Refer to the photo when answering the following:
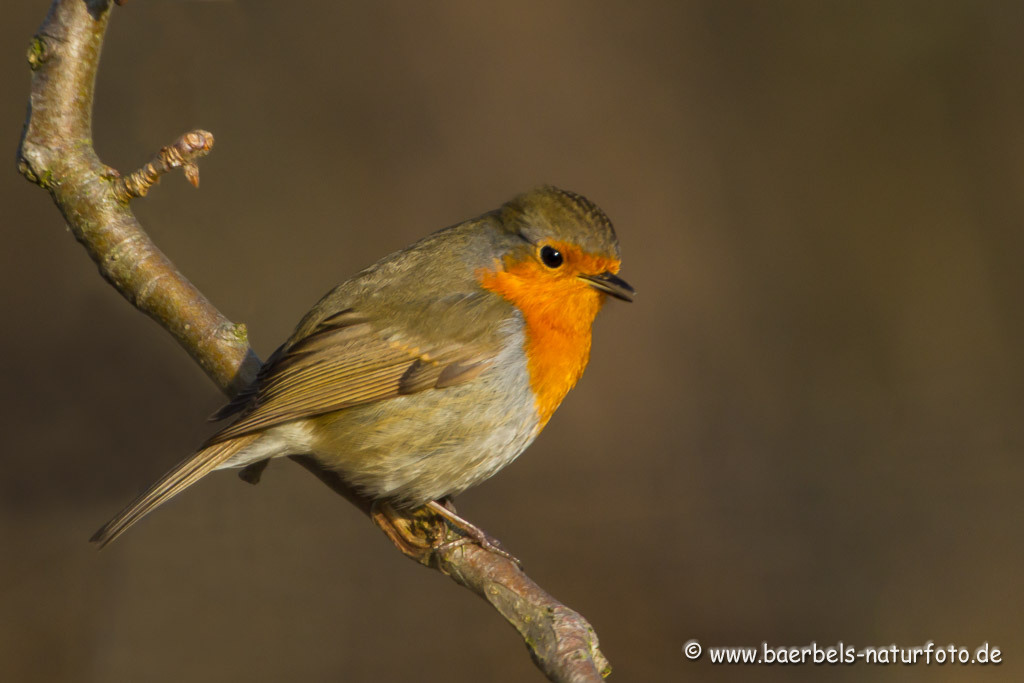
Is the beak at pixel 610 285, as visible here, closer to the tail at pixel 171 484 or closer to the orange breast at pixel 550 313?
the orange breast at pixel 550 313

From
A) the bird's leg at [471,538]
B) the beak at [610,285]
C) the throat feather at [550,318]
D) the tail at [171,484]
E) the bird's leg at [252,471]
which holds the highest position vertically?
the beak at [610,285]

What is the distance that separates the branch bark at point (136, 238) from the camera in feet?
7.75

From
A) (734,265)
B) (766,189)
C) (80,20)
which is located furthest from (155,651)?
(766,189)

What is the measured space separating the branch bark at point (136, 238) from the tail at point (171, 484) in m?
0.28

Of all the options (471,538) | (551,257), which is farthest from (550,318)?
(471,538)

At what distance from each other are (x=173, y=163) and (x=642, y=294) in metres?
3.94

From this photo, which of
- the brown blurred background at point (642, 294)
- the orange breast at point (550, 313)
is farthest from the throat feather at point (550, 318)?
the brown blurred background at point (642, 294)

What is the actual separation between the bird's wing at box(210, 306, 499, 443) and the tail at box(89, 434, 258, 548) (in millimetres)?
117

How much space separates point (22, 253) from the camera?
5395mm

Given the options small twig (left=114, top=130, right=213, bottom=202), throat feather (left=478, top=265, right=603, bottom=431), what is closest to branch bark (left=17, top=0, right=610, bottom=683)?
small twig (left=114, top=130, right=213, bottom=202)

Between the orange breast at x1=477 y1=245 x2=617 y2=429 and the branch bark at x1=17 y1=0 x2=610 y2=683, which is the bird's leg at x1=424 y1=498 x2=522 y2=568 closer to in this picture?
the branch bark at x1=17 y1=0 x2=610 y2=683

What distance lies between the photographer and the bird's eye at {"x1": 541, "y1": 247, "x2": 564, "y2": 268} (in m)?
2.83

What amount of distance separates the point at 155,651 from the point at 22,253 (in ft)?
8.01

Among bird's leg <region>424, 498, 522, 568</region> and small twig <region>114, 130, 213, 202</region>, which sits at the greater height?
small twig <region>114, 130, 213, 202</region>
